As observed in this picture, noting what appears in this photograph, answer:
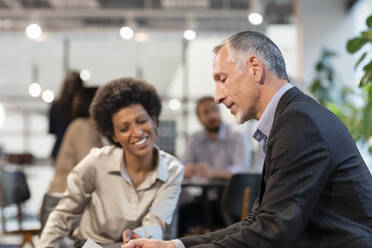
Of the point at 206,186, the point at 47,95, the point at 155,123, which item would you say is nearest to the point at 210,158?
the point at 206,186

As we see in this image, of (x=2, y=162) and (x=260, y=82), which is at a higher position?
(x=260, y=82)

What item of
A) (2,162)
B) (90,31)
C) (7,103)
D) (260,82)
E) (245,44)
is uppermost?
(90,31)

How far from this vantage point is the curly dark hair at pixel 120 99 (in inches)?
87.6

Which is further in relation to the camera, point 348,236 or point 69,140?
point 69,140

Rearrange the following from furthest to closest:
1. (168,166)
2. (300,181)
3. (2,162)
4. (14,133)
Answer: (14,133)
(2,162)
(168,166)
(300,181)

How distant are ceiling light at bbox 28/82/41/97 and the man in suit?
7.33m

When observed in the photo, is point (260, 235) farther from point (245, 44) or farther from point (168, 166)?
point (168, 166)

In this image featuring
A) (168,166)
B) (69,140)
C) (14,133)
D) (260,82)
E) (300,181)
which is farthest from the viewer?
(14,133)

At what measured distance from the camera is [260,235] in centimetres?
126

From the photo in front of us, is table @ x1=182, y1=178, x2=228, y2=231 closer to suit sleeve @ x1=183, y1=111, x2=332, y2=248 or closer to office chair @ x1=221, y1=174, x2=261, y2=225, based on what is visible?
office chair @ x1=221, y1=174, x2=261, y2=225

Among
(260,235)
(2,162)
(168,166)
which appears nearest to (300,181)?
(260,235)

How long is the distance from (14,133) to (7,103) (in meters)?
0.51

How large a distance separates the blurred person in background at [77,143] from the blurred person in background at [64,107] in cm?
38

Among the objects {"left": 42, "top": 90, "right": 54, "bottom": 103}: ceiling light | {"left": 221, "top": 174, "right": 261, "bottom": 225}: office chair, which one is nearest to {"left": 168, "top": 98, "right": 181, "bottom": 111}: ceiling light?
{"left": 42, "top": 90, "right": 54, "bottom": 103}: ceiling light
